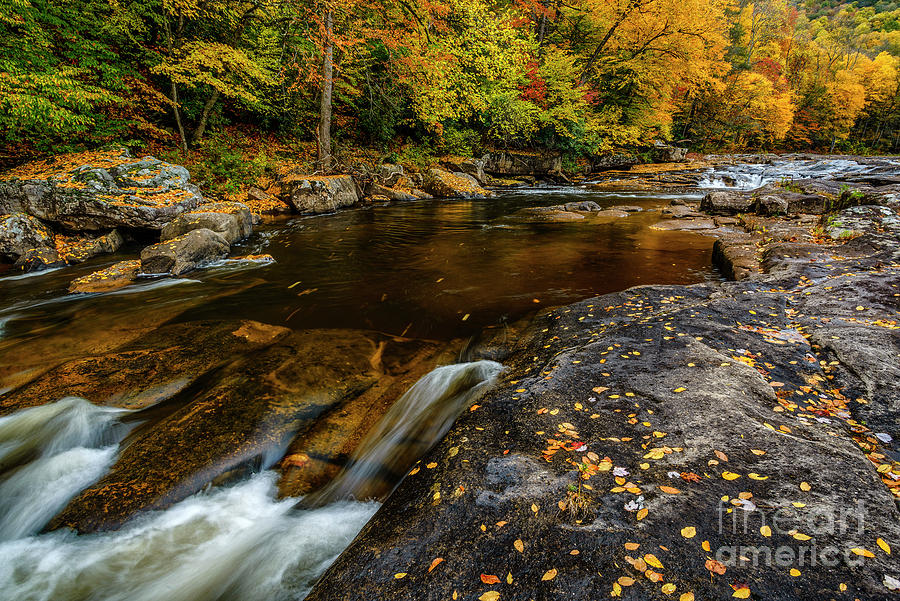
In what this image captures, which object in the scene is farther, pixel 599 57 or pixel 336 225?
pixel 599 57

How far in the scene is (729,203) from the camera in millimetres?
12555

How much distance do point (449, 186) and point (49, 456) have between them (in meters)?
17.5

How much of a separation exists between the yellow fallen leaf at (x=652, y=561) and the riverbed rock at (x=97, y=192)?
1131 cm

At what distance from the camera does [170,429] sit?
3326 millimetres

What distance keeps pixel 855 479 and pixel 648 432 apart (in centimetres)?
102

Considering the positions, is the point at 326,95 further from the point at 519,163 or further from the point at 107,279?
the point at 519,163

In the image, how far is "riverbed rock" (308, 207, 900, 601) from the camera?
1.74 meters

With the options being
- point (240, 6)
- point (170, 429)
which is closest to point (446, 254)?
point (170, 429)

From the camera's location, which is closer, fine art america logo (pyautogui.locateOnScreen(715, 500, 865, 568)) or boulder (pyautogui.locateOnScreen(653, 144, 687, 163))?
fine art america logo (pyautogui.locateOnScreen(715, 500, 865, 568))

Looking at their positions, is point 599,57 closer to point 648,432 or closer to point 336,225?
point 336,225

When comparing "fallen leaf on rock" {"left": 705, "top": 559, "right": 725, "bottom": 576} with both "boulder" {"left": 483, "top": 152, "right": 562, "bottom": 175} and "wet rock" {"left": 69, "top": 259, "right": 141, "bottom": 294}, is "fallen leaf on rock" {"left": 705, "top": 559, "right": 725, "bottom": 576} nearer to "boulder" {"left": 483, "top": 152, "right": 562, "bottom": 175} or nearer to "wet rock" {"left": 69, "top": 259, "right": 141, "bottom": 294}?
"wet rock" {"left": 69, "top": 259, "right": 141, "bottom": 294}

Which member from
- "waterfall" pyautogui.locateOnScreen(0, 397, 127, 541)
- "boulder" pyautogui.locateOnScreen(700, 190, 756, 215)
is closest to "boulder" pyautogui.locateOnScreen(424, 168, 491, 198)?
"boulder" pyautogui.locateOnScreen(700, 190, 756, 215)

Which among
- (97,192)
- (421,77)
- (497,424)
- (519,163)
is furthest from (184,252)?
A: (519,163)

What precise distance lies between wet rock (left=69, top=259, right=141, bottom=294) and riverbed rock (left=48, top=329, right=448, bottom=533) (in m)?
4.17
